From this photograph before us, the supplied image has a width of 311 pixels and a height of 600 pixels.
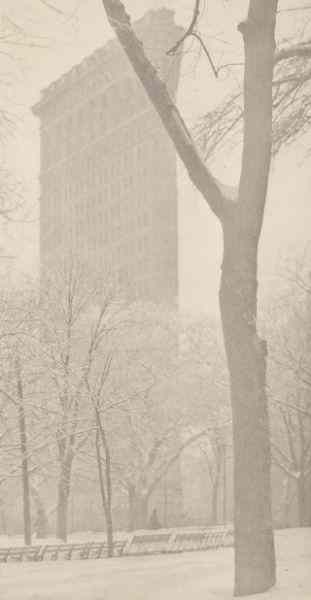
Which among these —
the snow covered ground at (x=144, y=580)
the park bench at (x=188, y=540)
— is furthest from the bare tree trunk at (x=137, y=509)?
the snow covered ground at (x=144, y=580)

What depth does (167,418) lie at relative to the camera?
114ft

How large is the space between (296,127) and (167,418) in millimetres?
26453

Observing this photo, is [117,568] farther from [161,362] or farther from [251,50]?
[161,362]

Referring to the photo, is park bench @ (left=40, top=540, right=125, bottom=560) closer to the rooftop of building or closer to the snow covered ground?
the snow covered ground

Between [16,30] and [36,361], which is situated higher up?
[16,30]

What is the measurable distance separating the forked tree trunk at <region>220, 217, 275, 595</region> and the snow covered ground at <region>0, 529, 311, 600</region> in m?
0.30

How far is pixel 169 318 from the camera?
127 feet

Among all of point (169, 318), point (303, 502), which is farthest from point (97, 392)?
point (169, 318)

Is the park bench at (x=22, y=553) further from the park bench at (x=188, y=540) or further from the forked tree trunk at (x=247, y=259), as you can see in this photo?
the forked tree trunk at (x=247, y=259)

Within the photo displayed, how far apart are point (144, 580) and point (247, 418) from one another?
424cm

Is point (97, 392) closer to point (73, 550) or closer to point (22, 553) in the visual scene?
point (73, 550)

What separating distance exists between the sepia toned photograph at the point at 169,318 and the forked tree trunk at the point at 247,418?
2 cm

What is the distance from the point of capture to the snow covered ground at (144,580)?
24.4 feet

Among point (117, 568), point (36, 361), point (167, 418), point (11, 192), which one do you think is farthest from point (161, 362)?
point (11, 192)
